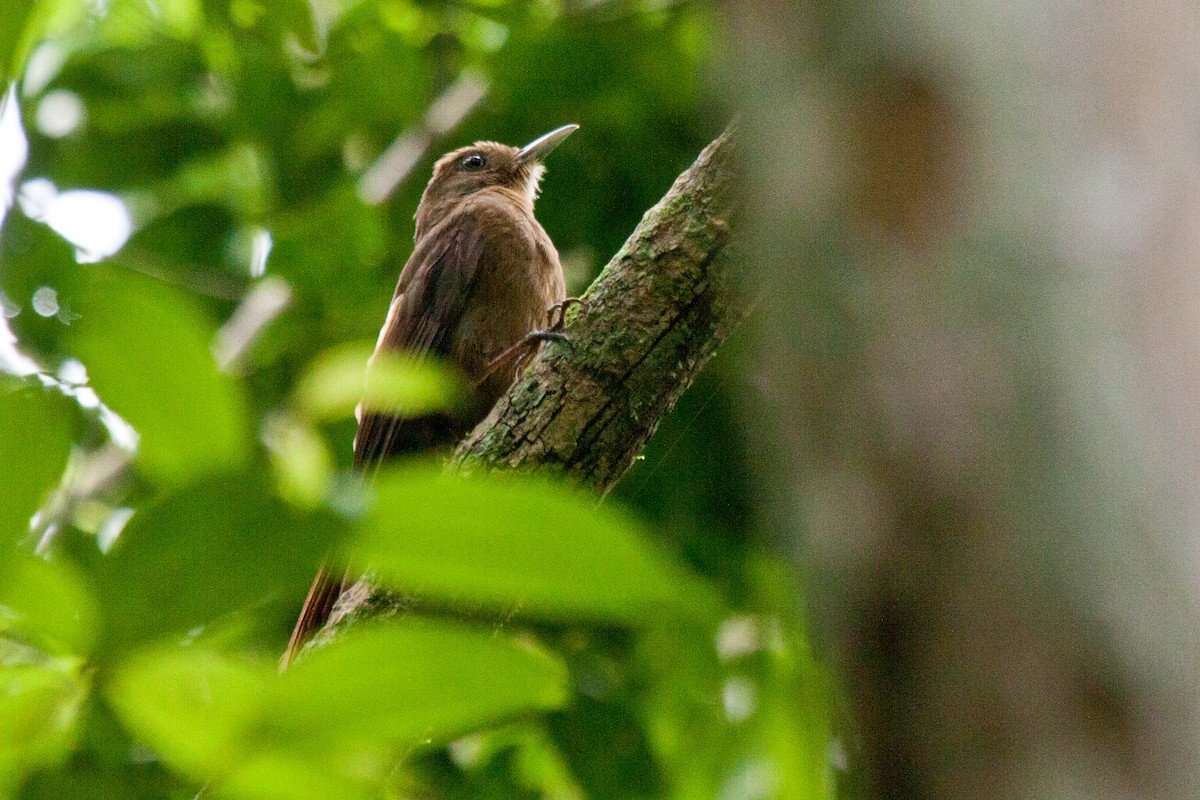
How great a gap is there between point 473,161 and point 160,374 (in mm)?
4630

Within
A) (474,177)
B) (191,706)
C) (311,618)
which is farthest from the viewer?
(474,177)

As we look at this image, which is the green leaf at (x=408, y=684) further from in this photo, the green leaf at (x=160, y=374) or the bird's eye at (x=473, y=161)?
the bird's eye at (x=473, y=161)

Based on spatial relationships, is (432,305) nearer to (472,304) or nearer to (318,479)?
(472,304)

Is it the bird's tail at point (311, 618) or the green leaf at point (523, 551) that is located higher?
the green leaf at point (523, 551)

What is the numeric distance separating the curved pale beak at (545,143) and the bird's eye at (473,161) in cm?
35

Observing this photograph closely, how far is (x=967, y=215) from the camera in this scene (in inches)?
28.6

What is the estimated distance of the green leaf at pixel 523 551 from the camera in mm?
795

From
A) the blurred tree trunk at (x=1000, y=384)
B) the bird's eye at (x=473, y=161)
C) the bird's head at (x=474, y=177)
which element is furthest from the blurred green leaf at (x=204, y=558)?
the bird's eye at (x=473, y=161)

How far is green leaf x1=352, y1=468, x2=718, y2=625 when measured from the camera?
0.80m

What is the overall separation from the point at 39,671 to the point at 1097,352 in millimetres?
985

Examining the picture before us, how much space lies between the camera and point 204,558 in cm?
90

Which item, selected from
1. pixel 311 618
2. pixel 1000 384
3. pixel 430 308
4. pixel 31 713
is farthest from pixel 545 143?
pixel 1000 384

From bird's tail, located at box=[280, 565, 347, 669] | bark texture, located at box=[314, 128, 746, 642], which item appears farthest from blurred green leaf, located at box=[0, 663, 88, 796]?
bird's tail, located at box=[280, 565, 347, 669]

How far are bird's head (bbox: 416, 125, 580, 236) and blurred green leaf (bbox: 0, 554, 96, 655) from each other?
14.5 ft
